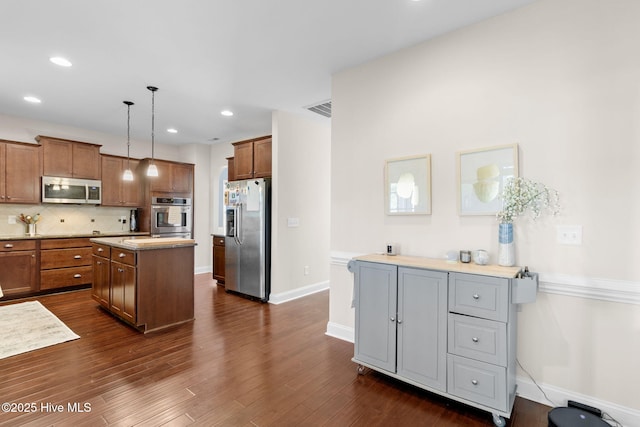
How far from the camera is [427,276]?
7.47ft

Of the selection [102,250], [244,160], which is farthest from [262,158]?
[102,250]

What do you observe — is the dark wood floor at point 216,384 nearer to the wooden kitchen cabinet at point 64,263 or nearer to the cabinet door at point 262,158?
the wooden kitchen cabinet at point 64,263

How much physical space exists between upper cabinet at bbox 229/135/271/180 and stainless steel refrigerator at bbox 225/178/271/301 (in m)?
0.25

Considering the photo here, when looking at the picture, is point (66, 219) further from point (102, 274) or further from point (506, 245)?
point (506, 245)

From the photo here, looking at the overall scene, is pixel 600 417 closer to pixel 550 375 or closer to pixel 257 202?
pixel 550 375

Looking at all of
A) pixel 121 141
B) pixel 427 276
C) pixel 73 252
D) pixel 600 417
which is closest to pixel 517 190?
pixel 427 276

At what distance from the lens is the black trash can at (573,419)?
5.87 feet

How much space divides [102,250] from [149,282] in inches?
47.8

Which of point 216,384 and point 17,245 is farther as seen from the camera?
point 17,245

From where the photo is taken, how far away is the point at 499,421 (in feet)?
6.37

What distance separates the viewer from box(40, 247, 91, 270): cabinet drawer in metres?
4.87

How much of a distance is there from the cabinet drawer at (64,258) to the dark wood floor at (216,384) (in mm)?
1944

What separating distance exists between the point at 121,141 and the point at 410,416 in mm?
6936

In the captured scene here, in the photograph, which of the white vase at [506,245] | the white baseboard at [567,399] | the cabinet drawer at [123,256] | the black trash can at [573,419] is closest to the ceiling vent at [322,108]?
the white vase at [506,245]
